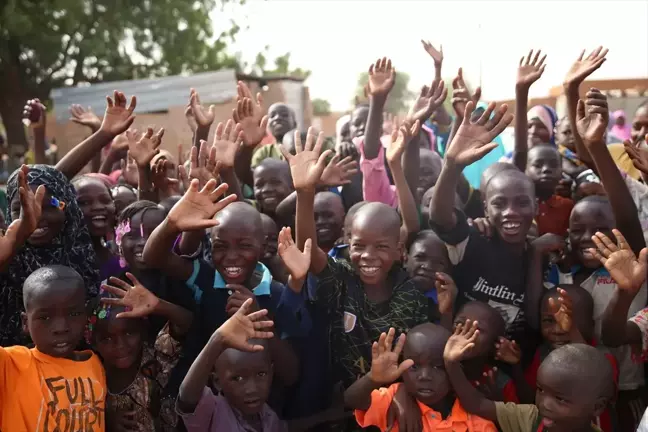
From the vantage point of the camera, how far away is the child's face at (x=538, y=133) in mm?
4785

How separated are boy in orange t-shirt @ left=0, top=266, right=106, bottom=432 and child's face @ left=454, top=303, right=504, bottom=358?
1.55m

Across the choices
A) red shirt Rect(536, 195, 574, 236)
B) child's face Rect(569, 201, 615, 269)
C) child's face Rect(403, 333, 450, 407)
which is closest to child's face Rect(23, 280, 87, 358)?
child's face Rect(403, 333, 450, 407)

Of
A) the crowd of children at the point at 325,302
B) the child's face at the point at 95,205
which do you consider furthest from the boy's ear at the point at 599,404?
the child's face at the point at 95,205

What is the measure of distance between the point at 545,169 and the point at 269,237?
1742 millimetres

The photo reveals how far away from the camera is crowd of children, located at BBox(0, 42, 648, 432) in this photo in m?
2.49

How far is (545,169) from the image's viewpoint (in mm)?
3982

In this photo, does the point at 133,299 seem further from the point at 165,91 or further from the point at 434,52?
the point at 165,91

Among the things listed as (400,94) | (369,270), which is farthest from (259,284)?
(400,94)

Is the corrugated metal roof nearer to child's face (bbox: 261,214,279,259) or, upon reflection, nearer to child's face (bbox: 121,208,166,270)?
child's face (bbox: 261,214,279,259)

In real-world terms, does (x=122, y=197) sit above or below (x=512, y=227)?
above

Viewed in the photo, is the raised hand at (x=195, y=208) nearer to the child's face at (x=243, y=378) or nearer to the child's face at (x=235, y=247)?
the child's face at (x=235, y=247)

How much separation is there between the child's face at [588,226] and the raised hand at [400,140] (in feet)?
2.97

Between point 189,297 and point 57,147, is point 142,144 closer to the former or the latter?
point 189,297

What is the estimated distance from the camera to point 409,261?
3.29 metres
